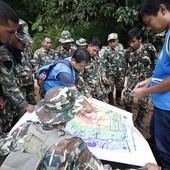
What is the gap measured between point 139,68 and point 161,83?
110 inches

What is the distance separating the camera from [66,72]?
328 centimetres

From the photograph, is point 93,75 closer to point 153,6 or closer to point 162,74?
point 162,74

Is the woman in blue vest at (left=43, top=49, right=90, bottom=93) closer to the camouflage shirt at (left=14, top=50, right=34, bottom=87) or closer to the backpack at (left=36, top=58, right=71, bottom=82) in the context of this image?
the backpack at (left=36, top=58, right=71, bottom=82)

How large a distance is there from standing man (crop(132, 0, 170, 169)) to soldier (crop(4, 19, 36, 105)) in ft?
4.37

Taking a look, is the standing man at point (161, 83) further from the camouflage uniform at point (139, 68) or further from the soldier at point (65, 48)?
the soldier at point (65, 48)

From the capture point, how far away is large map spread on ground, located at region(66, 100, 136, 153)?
2.63m

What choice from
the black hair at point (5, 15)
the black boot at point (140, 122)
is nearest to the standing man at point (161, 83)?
the black hair at point (5, 15)

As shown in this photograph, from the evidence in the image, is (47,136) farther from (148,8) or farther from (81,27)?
(81,27)

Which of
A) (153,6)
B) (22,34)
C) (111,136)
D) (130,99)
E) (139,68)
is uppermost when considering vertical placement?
(153,6)

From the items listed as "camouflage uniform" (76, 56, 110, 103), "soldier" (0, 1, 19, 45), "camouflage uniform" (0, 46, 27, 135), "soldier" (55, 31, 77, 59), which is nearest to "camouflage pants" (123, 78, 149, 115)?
"camouflage uniform" (76, 56, 110, 103)

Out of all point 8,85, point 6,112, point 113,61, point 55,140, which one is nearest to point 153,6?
point 55,140

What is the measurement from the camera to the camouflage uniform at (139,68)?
505 centimetres

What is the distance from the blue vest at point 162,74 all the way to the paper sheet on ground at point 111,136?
1.23 feet

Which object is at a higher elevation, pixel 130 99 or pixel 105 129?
pixel 105 129
